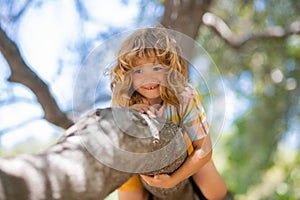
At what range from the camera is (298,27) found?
429 cm

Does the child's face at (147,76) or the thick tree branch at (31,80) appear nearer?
the child's face at (147,76)

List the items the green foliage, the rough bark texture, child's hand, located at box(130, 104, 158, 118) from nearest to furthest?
the rough bark texture → child's hand, located at box(130, 104, 158, 118) → the green foliage

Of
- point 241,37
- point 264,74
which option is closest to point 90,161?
point 241,37

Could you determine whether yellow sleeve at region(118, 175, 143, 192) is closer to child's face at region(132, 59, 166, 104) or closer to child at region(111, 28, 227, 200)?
child at region(111, 28, 227, 200)

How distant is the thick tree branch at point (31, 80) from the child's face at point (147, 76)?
3.81 ft

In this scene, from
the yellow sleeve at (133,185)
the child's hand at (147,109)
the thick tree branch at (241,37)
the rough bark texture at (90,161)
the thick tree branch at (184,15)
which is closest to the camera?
the rough bark texture at (90,161)

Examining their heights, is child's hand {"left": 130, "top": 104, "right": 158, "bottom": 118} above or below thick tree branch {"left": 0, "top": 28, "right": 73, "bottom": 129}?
above

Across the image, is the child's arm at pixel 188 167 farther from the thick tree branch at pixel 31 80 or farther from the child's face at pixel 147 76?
the thick tree branch at pixel 31 80

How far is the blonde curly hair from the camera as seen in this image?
4.40ft

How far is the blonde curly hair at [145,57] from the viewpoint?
134cm

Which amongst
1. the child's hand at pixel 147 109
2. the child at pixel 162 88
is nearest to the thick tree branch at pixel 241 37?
the child at pixel 162 88

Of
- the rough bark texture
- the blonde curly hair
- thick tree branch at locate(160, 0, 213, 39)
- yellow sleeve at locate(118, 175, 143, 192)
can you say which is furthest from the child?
thick tree branch at locate(160, 0, 213, 39)

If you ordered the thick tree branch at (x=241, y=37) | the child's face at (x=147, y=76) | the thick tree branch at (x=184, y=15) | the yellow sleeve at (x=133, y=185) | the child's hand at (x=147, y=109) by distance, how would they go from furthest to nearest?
the thick tree branch at (x=241, y=37)
the thick tree branch at (x=184, y=15)
the yellow sleeve at (x=133, y=185)
the child's face at (x=147, y=76)
the child's hand at (x=147, y=109)

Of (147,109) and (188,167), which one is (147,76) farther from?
(188,167)
